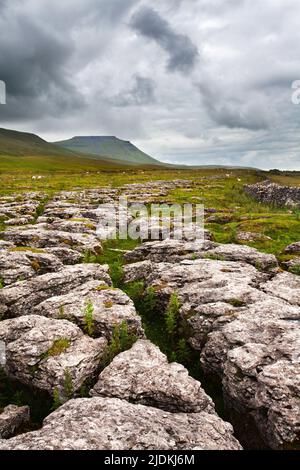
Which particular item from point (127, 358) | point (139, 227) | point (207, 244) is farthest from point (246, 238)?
point (127, 358)

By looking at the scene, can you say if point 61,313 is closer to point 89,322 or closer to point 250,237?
point 89,322

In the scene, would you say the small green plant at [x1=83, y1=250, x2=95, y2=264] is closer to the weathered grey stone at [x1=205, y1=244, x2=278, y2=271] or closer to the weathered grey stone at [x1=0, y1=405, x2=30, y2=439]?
the weathered grey stone at [x1=205, y1=244, x2=278, y2=271]

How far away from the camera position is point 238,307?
15805mm

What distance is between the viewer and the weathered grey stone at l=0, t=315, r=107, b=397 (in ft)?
38.2

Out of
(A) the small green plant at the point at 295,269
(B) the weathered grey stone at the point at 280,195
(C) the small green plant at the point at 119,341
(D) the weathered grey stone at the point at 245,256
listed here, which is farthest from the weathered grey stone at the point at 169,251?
(B) the weathered grey stone at the point at 280,195

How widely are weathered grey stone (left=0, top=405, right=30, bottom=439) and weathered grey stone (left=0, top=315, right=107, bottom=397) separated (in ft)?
3.09

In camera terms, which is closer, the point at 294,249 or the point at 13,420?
the point at 13,420

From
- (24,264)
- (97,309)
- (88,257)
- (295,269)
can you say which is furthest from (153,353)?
(88,257)

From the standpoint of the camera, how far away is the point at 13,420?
34.1ft

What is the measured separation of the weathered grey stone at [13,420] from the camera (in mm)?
10102

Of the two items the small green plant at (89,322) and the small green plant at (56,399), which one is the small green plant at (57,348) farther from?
the small green plant at (56,399)

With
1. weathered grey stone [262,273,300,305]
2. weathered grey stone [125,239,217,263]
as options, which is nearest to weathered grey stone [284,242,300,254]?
weathered grey stone [125,239,217,263]

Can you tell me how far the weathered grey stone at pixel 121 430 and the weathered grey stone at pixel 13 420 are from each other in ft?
5.94

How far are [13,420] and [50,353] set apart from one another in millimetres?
2512
